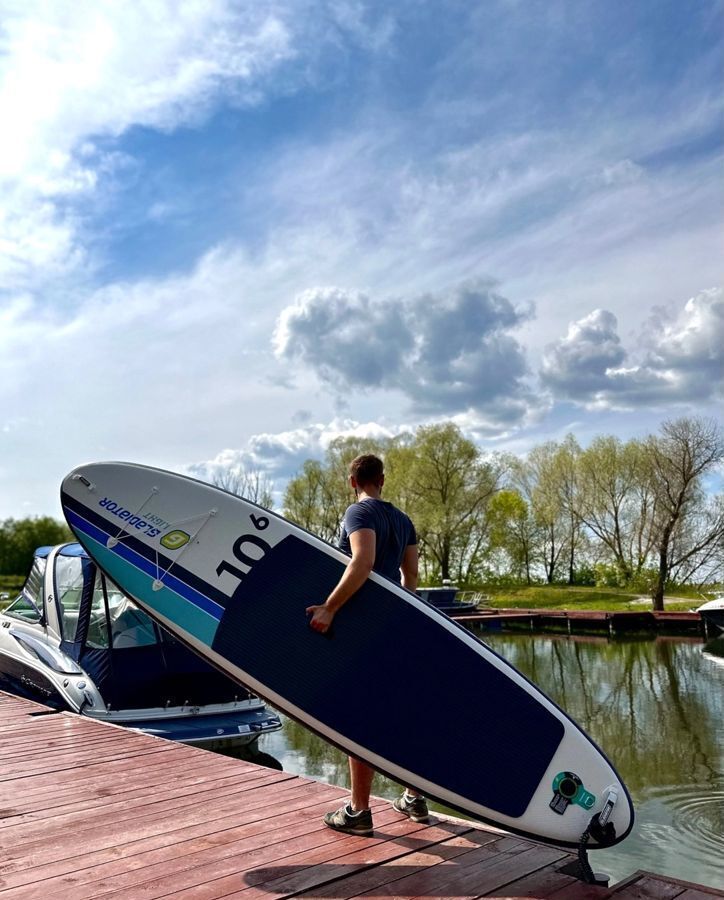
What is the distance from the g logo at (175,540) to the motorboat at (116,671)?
114 inches

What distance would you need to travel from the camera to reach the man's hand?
3398 millimetres

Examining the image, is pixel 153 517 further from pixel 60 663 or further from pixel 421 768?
pixel 60 663

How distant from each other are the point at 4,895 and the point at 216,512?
1.92 meters

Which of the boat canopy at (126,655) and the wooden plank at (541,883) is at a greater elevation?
the boat canopy at (126,655)

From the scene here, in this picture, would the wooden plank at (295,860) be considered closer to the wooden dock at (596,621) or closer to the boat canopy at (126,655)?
the boat canopy at (126,655)

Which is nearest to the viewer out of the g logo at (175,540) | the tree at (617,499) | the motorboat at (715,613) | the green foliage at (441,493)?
the g logo at (175,540)

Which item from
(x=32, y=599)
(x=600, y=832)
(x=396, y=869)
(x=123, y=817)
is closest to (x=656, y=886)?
(x=600, y=832)

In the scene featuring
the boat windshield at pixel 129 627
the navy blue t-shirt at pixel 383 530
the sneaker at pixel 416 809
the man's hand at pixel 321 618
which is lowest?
the sneaker at pixel 416 809

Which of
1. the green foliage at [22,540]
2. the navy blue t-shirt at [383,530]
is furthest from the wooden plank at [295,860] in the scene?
the green foliage at [22,540]

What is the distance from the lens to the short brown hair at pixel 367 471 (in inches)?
141

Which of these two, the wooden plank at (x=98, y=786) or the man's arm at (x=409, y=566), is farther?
the wooden plank at (x=98, y=786)

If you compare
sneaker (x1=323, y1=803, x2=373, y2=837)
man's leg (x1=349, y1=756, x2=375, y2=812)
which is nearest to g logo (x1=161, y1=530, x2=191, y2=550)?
man's leg (x1=349, y1=756, x2=375, y2=812)

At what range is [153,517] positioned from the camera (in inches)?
172

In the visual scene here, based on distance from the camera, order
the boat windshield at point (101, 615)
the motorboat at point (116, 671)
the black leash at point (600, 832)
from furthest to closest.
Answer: the boat windshield at point (101, 615) → the motorboat at point (116, 671) → the black leash at point (600, 832)
